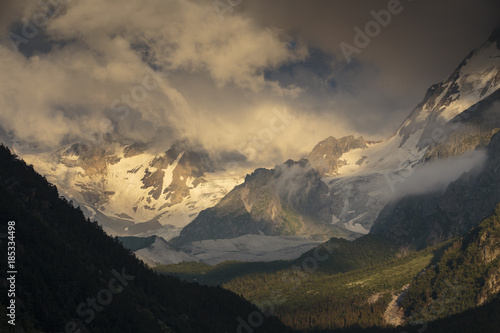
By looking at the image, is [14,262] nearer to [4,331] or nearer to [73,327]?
[73,327]

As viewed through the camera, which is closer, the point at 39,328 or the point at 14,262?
the point at 39,328

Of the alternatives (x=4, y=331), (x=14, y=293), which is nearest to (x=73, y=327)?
(x=14, y=293)

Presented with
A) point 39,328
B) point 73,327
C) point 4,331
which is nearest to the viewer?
point 4,331

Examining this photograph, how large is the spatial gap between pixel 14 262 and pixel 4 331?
1751 inches

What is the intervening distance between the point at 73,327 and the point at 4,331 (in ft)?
138

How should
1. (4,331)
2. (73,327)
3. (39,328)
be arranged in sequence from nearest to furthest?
(4,331) → (39,328) → (73,327)

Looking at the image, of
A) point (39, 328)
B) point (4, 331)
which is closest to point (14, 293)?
point (39, 328)

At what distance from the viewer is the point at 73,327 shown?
196 meters

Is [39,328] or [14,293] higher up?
[14,293]

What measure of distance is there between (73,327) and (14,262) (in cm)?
2961

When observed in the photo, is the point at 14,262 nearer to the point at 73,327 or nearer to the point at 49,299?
the point at 49,299

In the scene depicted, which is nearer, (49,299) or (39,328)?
(39,328)

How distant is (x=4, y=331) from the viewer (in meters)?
155

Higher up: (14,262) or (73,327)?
(14,262)
